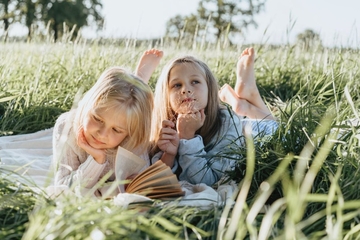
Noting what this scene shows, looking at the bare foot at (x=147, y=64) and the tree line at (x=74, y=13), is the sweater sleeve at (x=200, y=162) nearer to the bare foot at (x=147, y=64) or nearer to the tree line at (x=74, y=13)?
the bare foot at (x=147, y=64)

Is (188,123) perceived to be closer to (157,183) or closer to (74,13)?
(157,183)

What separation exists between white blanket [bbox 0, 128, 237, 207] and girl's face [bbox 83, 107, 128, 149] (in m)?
0.22

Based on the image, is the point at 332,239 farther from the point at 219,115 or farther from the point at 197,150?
the point at 219,115

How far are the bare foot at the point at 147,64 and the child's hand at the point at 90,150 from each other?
140 cm

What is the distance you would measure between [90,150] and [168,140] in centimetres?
41

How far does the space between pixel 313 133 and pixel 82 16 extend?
32259 millimetres

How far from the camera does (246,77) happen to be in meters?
3.88

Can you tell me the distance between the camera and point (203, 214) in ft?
6.06

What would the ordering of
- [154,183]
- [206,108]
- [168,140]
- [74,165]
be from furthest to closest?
[206,108] → [168,140] → [74,165] → [154,183]

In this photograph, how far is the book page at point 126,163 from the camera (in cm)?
230

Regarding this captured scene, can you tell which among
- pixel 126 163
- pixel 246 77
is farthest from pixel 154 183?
pixel 246 77

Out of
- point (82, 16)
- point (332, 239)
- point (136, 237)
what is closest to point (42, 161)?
point (136, 237)

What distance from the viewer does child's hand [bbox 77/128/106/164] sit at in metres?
2.36

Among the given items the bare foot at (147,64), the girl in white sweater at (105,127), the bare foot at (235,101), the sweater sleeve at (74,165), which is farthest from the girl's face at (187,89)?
the bare foot at (235,101)
